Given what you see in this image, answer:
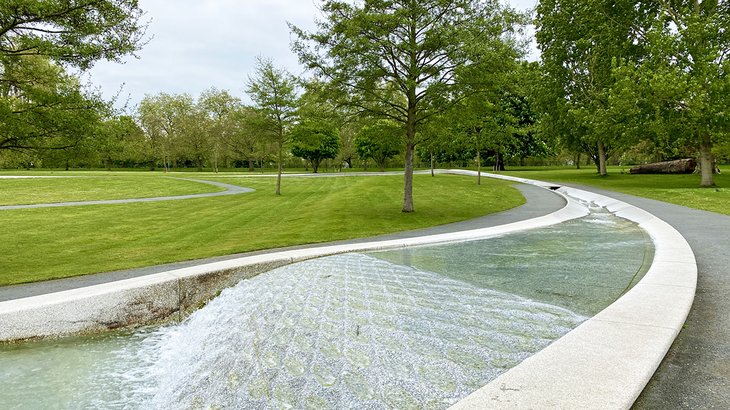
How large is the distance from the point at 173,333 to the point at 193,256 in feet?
13.1

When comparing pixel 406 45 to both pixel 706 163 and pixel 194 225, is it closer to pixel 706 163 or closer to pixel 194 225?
pixel 194 225

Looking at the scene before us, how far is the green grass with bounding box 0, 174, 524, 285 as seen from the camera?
1013cm

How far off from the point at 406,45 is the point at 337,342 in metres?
13.1

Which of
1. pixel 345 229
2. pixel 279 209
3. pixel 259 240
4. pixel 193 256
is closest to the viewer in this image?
pixel 193 256

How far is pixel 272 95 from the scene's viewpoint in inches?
985

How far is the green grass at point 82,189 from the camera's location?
950 inches

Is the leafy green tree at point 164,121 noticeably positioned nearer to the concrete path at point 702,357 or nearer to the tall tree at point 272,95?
the tall tree at point 272,95

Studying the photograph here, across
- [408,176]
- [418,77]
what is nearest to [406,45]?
[418,77]

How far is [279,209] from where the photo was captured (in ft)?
66.4

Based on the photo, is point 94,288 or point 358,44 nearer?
point 94,288

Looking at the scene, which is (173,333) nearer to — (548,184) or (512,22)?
(512,22)

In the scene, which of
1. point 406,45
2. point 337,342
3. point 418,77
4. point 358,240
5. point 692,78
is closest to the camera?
point 337,342

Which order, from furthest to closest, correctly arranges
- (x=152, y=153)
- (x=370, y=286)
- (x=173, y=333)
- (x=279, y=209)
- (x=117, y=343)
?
(x=152, y=153)
(x=279, y=209)
(x=370, y=286)
(x=173, y=333)
(x=117, y=343)

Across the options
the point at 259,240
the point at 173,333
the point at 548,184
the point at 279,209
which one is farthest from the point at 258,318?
the point at 548,184
